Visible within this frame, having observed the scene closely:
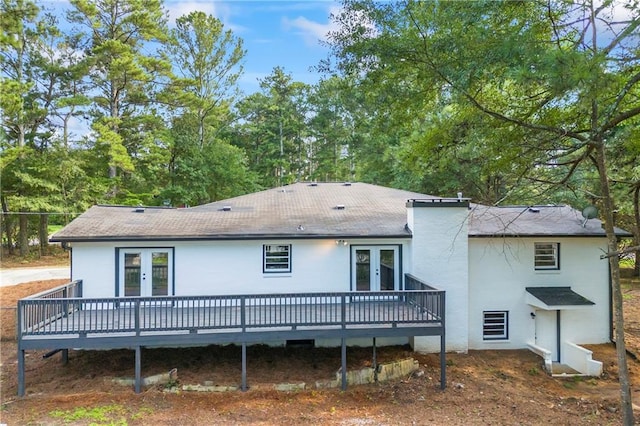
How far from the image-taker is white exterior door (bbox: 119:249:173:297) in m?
10.4

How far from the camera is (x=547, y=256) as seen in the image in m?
11.7

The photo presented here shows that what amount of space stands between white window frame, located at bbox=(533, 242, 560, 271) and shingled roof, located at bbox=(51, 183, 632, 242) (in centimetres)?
54

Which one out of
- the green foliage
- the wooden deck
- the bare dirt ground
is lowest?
the bare dirt ground

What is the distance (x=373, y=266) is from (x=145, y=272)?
6.64m

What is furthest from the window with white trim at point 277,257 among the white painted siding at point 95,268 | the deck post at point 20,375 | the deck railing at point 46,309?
the deck post at point 20,375

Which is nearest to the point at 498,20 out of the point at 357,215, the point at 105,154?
the point at 357,215

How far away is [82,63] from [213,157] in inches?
394

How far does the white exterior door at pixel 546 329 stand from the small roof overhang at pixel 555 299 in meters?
0.60

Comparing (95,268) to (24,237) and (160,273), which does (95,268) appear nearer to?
(160,273)

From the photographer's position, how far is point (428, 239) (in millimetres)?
10820

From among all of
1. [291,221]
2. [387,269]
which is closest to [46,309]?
[291,221]

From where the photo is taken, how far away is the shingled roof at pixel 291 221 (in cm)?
1053

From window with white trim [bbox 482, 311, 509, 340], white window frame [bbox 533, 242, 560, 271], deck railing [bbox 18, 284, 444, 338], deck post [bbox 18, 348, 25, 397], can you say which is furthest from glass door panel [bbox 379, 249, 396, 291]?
deck post [bbox 18, 348, 25, 397]

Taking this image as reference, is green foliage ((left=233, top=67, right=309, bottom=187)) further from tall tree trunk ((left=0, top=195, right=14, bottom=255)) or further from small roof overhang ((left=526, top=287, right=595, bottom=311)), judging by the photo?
small roof overhang ((left=526, top=287, right=595, bottom=311))
